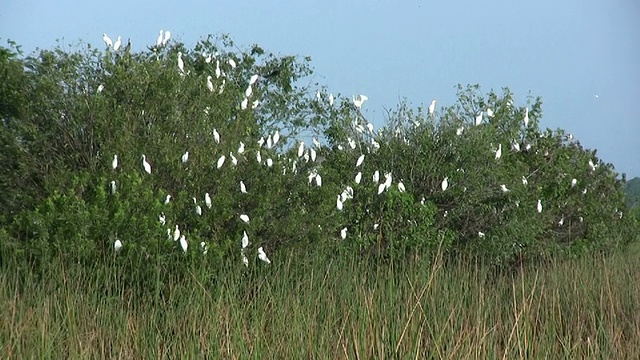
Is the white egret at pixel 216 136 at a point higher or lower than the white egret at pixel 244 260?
higher

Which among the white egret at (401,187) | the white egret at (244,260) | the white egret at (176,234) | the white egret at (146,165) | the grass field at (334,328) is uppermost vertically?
the white egret at (401,187)

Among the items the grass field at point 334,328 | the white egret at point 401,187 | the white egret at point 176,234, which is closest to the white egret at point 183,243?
the white egret at point 176,234

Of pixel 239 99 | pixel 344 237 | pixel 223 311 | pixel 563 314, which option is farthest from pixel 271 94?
pixel 223 311

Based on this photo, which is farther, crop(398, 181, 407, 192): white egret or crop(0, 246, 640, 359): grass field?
crop(398, 181, 407, 192): white egret

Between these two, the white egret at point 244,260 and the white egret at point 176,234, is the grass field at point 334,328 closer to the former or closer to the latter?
the white egret at point 244,260

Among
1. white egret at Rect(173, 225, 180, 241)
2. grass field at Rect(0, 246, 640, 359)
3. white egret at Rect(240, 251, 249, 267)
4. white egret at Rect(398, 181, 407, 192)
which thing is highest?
white egret at Rect(398, 181, 407, 192)

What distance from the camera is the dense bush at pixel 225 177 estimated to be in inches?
352

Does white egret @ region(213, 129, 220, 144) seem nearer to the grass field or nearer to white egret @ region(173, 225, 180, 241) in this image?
white egret @ region(173, 225, 180, 241)

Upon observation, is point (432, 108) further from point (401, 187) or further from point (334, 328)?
point (334, 328)

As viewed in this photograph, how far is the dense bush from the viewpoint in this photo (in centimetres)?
895

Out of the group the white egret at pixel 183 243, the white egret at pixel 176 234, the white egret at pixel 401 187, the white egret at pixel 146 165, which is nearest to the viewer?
the white egret at pixel 183 243

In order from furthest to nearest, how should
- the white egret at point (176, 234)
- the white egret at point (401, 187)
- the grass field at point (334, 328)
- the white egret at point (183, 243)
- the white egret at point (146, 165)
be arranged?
the white egret at point (401, 187)
the white egret at point (146, 165)
the white egret at point (176, 234)
the white egret at point (183, 243)
the grass field at point (334, 328)

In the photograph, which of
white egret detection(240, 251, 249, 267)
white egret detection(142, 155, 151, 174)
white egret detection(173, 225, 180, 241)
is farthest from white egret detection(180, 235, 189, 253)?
white egret detection(142, 155, 151, 174)

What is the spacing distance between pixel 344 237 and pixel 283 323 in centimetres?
546
